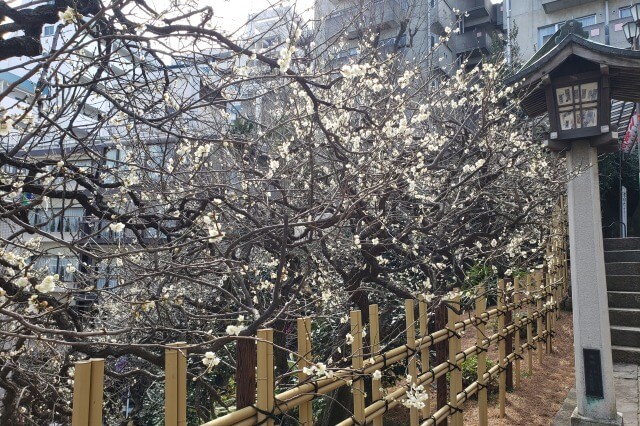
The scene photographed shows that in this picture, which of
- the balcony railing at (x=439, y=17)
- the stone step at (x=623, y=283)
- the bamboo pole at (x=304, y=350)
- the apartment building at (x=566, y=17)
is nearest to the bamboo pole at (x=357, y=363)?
the bamboo pole at (x=304, y=350)

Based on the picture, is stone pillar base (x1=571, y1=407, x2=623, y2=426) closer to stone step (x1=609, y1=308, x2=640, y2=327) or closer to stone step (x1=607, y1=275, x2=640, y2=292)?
stone step (x1=609, y1=308, x2=640, y2=327)

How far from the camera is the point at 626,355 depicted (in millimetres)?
6867

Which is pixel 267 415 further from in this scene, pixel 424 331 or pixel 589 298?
pixel 589 298

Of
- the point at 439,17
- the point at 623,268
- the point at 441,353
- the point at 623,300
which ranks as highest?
the point at 439,17

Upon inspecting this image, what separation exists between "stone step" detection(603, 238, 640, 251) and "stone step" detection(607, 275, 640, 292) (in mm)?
1940

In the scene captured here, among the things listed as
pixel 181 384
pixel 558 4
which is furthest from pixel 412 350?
pixel 558 4

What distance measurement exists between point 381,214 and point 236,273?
184cm

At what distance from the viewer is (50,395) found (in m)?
4.06

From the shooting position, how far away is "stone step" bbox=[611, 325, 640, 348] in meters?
7.07

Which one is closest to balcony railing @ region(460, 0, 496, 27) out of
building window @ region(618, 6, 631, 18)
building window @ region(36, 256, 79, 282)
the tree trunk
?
building window @ region(618, 6, 631, 18)

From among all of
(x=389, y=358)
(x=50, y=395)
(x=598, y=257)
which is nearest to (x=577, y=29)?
(x=598, y=257)

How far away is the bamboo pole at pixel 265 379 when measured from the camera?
212cm

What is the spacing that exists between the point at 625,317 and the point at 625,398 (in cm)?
244

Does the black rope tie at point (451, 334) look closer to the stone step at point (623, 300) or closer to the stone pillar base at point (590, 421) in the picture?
the stone pillar base at point (590, 421)
